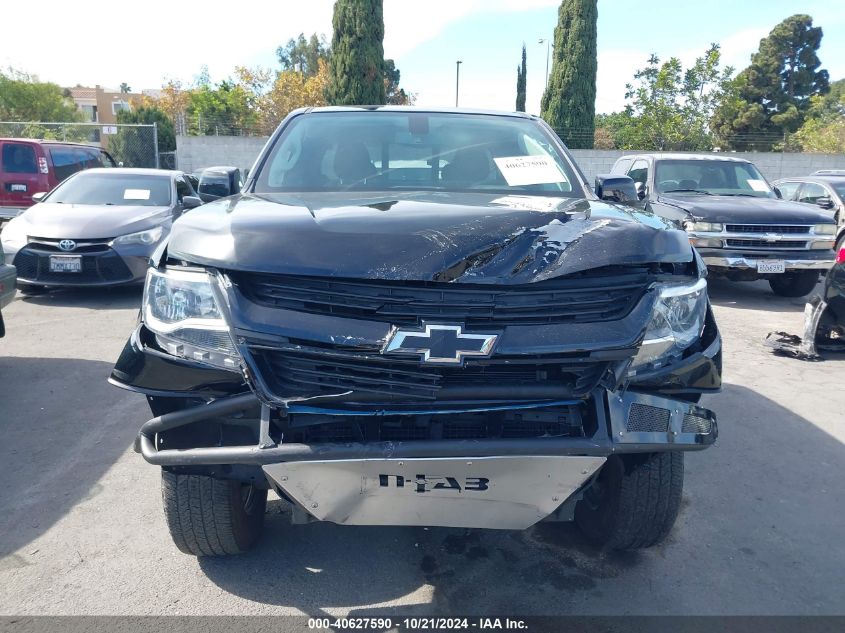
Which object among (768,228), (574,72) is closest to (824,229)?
(768,228)

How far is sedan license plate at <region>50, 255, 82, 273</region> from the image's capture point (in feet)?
24.8

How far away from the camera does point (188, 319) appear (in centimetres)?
218

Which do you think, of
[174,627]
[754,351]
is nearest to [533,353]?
[174,627]

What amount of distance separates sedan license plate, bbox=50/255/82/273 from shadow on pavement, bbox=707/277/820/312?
7230mm

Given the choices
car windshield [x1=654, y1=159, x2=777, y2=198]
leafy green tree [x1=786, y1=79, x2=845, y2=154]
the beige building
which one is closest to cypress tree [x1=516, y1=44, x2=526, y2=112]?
leafy green tree [x1=786, y1=79, x2=845, y2=154]

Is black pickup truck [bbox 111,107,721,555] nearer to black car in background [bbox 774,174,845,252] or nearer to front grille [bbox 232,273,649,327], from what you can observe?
front grille [bbox 232,273,649,327]

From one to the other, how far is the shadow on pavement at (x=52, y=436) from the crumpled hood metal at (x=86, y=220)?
243cm

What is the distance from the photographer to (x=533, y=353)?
2.03m

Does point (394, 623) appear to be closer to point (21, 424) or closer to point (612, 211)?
point (612, 211)

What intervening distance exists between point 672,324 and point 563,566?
1198 millimetres

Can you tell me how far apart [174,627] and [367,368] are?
4.07ft

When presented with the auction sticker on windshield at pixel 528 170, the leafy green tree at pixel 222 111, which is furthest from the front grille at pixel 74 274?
the leafy green tree at pixel 222 111

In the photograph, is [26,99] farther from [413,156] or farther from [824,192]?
[413,156]

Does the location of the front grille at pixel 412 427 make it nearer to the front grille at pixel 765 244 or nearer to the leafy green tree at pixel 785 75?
the front grille at pixel 765 244
